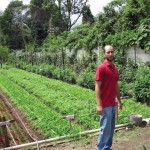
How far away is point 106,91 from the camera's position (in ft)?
18.1

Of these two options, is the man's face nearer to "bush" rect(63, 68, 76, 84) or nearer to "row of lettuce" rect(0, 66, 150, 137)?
"row of lettuce" rect(0, 66, 150, 137)

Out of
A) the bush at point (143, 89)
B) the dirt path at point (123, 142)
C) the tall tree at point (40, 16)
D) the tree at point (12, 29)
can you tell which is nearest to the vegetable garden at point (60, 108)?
the bush at point (143, 89)

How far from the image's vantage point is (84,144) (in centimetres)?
679

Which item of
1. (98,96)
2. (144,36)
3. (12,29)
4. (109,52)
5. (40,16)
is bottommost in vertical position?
(98,96)

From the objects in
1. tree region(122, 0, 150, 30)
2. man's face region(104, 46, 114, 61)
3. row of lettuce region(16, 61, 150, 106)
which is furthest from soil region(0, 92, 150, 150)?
tree region(122, 0, 150, 30)

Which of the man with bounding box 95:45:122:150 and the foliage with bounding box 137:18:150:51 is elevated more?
the foliage with bounding box 137:18:150:51

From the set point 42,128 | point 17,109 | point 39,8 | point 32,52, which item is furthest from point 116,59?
point 39,8

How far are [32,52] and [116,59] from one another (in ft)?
62.1

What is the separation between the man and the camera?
541cm

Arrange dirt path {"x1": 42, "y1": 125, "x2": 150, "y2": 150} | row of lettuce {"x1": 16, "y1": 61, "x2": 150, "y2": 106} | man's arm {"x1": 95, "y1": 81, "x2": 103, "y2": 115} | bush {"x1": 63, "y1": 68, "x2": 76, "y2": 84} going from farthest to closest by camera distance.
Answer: bush {"x1": 63, "y1": 68, "x2": 76, "y2": 84} → row of lettuce {"x1": 16, "y1": 61, "x2": 150, "y2": 106} → dirt path {"x1": 42, "y1": 125, "x2": 150, "y2": 150} → man's arm {"x1": 95, "y1": 81, "x2": 103, "y2": 115}

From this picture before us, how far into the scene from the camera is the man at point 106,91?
541cm

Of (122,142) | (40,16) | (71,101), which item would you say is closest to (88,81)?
(71,101)

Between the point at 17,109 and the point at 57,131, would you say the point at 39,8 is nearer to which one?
the point at 17,109

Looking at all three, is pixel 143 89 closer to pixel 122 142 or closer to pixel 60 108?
pixel 60 108
